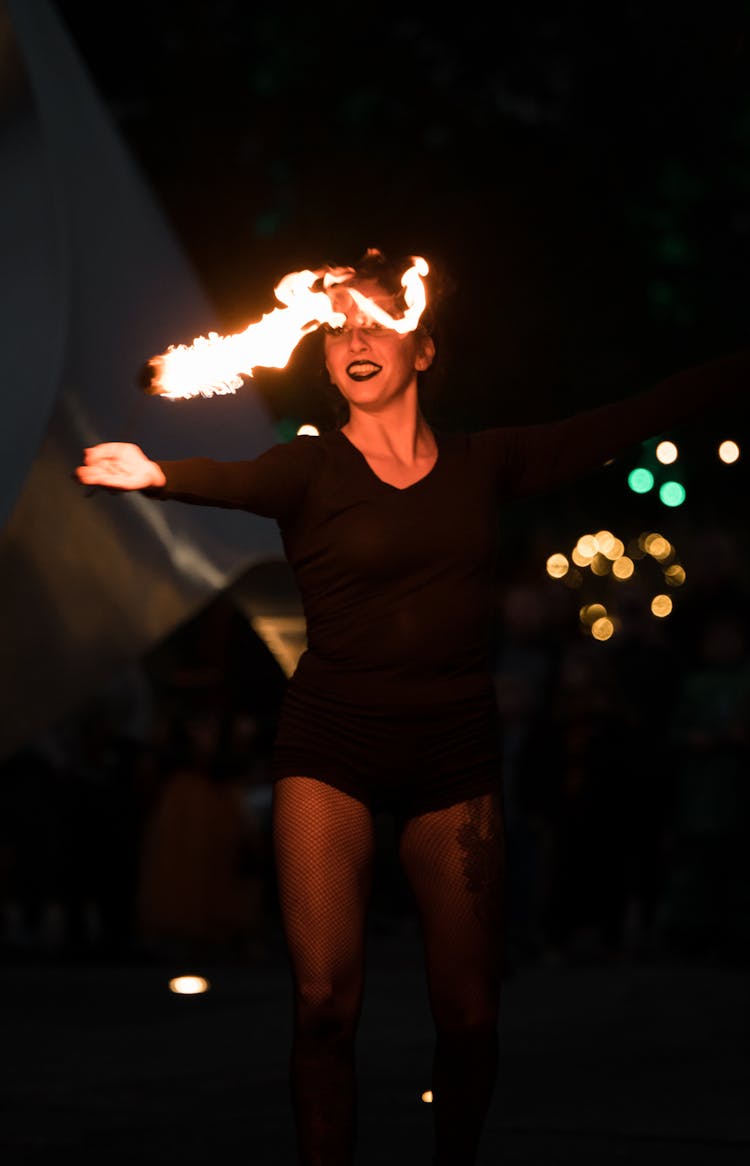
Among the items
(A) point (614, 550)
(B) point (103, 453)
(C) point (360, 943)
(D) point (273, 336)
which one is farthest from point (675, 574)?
(B) point (103, 453)

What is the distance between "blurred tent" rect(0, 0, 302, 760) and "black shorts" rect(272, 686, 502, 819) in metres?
3.24

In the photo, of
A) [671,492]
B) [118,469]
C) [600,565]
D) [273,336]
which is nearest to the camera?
[118,469]

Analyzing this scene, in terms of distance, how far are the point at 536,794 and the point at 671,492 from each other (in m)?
8.08

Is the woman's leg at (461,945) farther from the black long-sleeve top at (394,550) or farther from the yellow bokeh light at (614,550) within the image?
the yellow bokeh light at (614,550)

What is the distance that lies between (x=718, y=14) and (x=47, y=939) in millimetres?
9829

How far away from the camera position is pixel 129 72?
721 inches

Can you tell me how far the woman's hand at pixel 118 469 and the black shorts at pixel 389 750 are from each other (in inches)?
23.8

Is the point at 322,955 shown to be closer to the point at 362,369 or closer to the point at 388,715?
the point at 388,715

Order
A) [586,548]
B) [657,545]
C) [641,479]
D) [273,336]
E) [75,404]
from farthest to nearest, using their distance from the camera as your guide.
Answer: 1. [586,548]
2. [657,545]
3. [641,479]
4. [75,404]
5. [273,336]

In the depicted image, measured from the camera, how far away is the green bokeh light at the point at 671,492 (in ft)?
64.0

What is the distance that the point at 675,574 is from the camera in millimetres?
31656

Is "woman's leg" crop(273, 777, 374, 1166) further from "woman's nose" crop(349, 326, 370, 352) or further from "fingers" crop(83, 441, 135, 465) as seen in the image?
"woman's nose" crop(349, 326, 370, 352)

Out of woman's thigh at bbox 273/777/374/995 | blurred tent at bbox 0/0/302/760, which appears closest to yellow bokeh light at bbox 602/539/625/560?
blurred tent at bbox 0/0/302/760

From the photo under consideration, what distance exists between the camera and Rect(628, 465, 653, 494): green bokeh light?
1914 cm
